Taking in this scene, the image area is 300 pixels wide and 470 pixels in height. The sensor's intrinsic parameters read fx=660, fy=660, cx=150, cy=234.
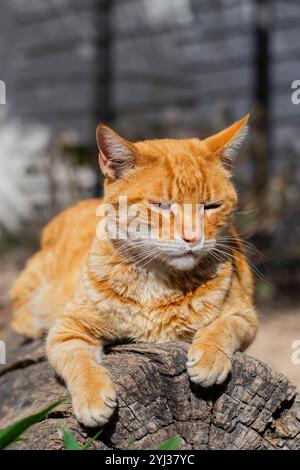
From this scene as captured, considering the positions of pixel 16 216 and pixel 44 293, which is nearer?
→ pixel 44 293

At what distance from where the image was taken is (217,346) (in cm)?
215

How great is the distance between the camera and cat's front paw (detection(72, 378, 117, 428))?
196cm

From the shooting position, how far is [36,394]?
8.46 ft

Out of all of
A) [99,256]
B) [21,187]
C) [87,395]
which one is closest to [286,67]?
[21,187]

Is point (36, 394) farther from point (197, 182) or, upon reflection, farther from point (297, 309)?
point (297, 309)

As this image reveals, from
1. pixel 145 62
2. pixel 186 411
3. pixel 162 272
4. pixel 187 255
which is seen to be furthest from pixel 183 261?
pixel 145 62

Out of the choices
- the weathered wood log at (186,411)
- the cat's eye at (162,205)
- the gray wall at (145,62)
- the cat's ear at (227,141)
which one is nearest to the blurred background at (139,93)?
the gray wall at (145,62)

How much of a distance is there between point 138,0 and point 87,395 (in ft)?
20.8

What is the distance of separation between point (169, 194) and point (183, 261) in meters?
0.25

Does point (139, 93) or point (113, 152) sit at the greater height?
point (139, 93)

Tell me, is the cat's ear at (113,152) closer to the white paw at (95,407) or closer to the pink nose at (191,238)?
the pink nose at (191,238)

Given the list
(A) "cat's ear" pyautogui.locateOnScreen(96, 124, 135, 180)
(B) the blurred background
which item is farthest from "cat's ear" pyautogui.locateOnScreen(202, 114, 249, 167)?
(B) the blurred background

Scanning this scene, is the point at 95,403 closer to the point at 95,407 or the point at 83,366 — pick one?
the point at 95,407

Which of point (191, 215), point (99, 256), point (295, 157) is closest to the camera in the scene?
point (191, 215)
